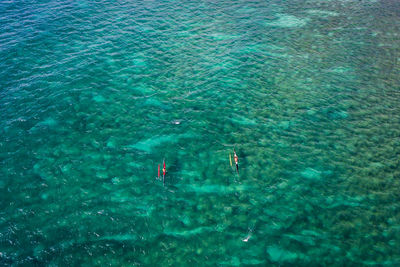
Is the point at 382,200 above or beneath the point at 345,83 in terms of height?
beneath

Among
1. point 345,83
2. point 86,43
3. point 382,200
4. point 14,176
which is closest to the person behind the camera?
point 382,200

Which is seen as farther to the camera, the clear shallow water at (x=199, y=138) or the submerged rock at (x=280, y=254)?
the clear shallow water at (x=199, y=138)

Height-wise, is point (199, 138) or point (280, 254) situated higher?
point (199, 138)

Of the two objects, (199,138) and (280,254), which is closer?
(280,254)

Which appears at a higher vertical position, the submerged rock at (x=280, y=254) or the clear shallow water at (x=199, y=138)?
the clear shallow water at (x=199, y=138)

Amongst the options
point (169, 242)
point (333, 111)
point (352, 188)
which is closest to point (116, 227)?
point (169, 242)

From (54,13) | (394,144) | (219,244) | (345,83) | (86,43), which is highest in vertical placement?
(54,13)

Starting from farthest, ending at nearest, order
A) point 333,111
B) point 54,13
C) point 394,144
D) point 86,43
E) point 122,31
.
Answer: point 54,13 → point 122,31 → point 86,43 → point 333,111 → point 394,144

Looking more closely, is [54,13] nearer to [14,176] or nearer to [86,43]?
[86,43]
